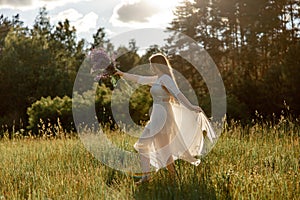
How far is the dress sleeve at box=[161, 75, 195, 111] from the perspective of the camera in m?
4.89

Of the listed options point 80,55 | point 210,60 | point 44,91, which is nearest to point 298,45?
point 210,60

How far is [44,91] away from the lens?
79.8 ft

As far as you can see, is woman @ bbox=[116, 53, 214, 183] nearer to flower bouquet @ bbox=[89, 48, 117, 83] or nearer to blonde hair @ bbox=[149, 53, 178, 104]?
blonde hair @ bbox=[149, 53, 178, 104]

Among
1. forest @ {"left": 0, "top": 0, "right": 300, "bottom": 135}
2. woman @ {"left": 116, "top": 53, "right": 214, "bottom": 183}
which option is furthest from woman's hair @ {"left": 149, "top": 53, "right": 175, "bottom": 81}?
forest @ {"left": 0, "top": 0, "right": 300, "bottom": 135}

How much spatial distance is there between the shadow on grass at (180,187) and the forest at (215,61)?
30.3 ft

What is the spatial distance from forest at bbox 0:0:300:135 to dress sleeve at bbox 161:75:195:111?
868 centimetres

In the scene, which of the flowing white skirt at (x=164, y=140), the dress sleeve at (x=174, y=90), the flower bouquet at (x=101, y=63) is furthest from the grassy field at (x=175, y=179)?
the flower bouquet at (x=101, y=63)

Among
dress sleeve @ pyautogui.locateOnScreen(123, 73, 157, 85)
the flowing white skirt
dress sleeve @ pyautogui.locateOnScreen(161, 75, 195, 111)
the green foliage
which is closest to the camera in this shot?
dress sleeve @ pyautogui.locateOnScreen(161, 75, 195, 111)

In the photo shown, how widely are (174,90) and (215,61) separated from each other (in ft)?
62.2

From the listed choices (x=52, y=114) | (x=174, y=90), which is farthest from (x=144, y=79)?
(x=52, y=114)

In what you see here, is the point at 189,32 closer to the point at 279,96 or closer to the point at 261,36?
the point at 261,36

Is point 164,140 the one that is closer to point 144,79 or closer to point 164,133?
point 164,133

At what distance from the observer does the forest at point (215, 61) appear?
1415cm

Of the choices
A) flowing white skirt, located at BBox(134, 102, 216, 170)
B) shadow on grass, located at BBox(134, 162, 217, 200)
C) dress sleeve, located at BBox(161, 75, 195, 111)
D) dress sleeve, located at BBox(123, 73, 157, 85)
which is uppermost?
dress sleeve, located at BBox(123, 73, 157, 85)
